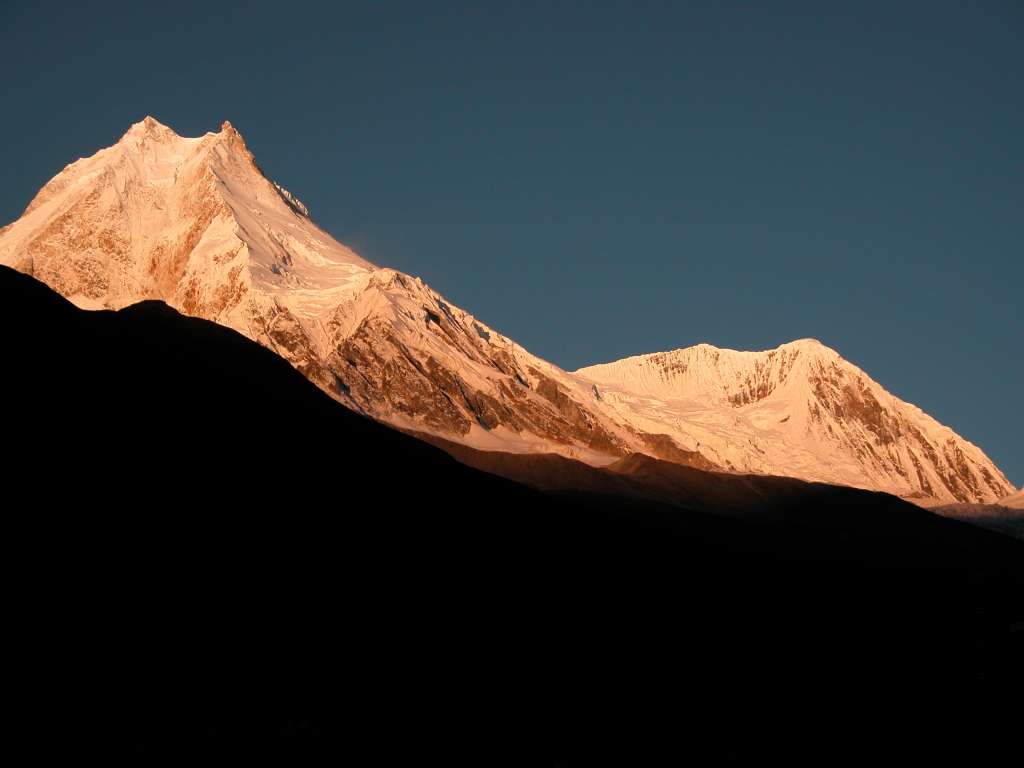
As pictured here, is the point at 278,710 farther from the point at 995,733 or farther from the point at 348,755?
the point at 995,733

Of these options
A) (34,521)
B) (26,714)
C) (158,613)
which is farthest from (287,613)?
(26,714)

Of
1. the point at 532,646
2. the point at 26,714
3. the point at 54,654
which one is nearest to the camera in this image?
the point at 26,714

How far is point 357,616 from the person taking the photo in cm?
10631

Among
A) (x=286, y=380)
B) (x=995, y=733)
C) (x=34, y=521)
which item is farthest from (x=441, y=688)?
(x=286, y=380)

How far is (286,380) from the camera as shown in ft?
580

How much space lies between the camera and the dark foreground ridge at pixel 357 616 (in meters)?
90.1

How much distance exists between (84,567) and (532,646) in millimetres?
28390

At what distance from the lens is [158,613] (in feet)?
316

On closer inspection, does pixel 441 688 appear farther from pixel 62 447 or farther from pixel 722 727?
pixel 62 447

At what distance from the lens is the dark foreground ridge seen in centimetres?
9006

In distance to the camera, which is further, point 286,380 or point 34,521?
point 286,380

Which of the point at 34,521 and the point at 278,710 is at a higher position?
the point at 34,521

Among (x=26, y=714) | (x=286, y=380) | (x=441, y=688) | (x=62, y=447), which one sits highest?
(x=286, y=380)

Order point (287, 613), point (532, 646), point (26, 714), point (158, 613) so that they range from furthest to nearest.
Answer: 1. point (532, 646)
2. point (287, 613)
3. point (158, 613)
4. point (26, 714)
